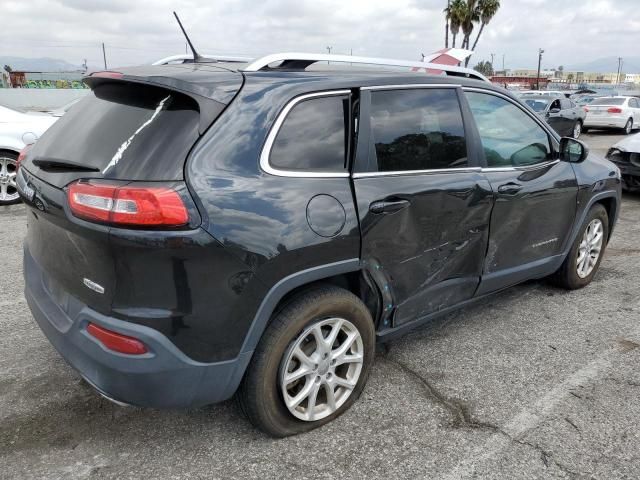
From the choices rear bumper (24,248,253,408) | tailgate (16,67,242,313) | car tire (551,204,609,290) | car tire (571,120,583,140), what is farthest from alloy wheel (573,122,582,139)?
rear bumper (24,248,253,408)

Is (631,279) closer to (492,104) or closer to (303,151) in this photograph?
(492,104)

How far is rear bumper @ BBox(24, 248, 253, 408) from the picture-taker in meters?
2.11

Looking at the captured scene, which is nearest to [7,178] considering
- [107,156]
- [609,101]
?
[107,156]

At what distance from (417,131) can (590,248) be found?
244 centimetres

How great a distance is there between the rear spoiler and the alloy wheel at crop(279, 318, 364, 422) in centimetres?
106

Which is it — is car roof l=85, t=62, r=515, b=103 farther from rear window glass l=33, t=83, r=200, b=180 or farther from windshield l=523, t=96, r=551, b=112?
windshield l=523, t=96, r=551, b=112

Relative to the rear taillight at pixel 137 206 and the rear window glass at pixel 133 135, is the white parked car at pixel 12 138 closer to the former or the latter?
the rear window glass at pixel 133 135

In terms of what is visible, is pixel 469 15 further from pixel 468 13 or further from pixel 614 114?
pixel 614 114

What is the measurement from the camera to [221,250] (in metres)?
2.11

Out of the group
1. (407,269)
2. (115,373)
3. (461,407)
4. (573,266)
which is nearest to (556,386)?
(461,407)

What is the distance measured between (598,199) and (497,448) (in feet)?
8.53

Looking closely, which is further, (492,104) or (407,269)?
(492,104)

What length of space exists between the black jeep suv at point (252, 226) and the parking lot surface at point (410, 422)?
0.78 feet

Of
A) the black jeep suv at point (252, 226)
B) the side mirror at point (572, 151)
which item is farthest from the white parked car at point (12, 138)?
the side mirror at point (572, 151)
